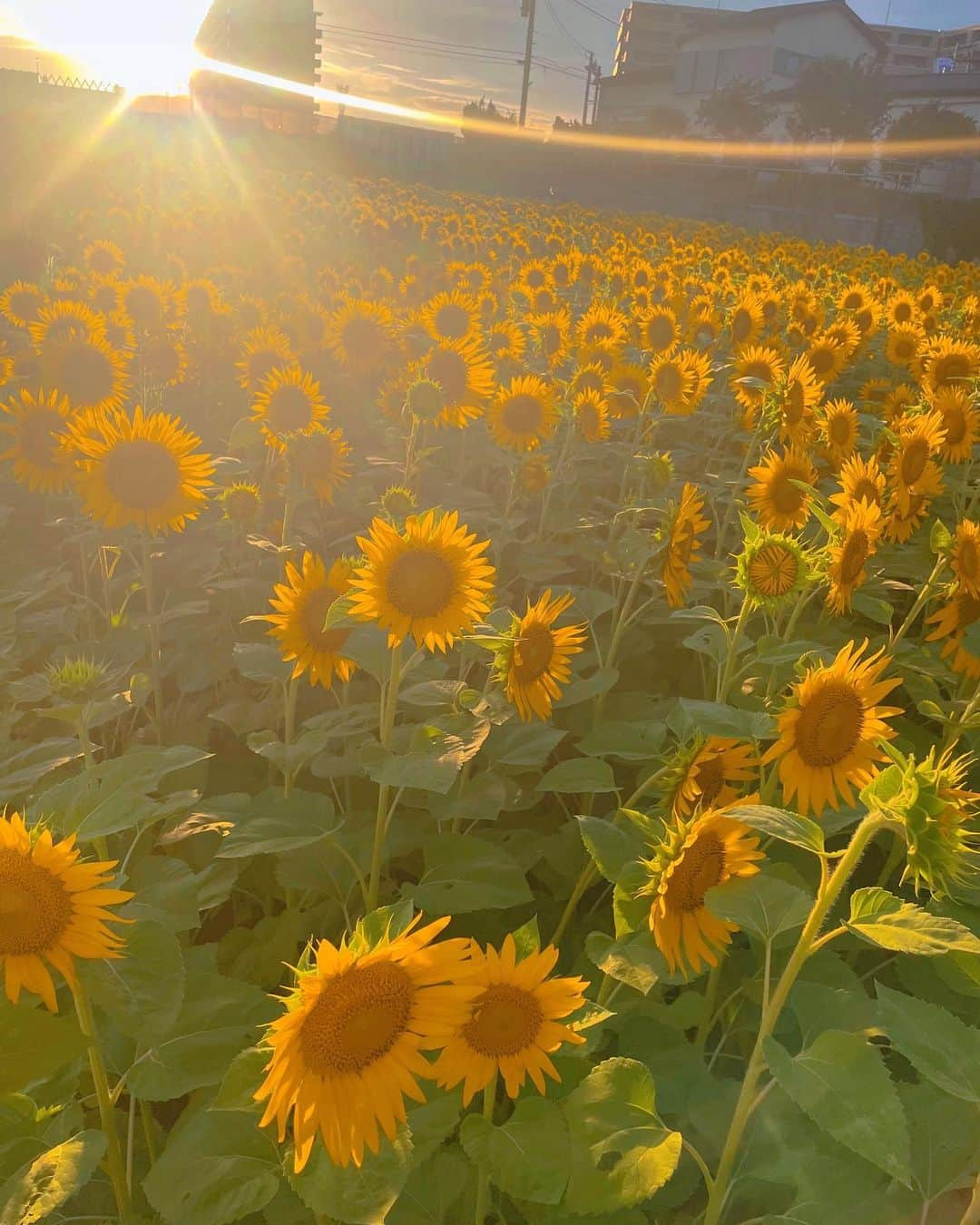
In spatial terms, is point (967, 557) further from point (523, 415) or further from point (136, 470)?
point (136, 470)

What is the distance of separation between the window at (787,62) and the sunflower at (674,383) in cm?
5762

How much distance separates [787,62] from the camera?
174ft

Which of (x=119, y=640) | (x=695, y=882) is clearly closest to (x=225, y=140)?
(x=119, y=640)

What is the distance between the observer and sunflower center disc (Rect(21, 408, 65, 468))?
3053 millimetres

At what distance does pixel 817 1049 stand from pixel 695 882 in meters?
0.31

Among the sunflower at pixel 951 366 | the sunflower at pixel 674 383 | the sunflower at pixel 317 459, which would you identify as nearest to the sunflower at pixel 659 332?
the sunflower at pixel 674 383

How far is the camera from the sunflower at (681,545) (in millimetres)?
2926

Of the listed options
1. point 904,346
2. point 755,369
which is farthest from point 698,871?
point 904,346

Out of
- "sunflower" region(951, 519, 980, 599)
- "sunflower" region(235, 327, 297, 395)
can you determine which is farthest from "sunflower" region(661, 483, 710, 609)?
"sunflower" region(235, 327, 297, 395)

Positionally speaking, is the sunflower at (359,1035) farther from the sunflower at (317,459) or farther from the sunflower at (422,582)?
the sunflower at (317,459)

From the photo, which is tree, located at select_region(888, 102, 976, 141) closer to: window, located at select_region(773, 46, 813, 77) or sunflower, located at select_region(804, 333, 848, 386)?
window, located at select_region(773, 46, 813, 77)

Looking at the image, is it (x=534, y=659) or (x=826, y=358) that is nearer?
(x=534, y=659)

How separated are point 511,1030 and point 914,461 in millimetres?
2821

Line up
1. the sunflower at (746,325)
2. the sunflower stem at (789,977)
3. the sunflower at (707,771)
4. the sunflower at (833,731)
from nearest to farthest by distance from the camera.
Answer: the sunflower stem at (789,977)
the sunflower at (833,731)
the sunflower at (707,771)
the sunflower at (746,325)
